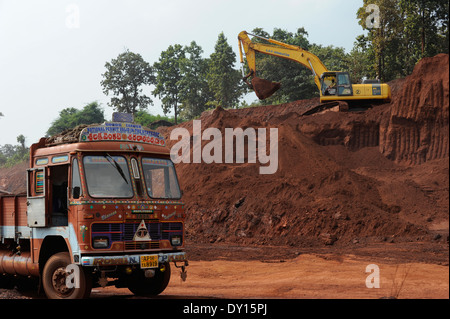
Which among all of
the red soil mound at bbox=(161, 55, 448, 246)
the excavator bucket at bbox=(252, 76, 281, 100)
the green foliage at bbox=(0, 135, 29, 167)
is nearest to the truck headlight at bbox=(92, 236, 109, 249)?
the red soil mound at bbox=(161, 55, 448, 246)

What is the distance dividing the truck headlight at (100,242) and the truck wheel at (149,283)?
2.02 metres

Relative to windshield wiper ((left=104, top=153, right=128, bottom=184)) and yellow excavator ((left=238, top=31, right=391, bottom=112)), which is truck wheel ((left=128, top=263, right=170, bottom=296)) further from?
yellow excavator ((left=238, top=31, right=391, bottom=112))

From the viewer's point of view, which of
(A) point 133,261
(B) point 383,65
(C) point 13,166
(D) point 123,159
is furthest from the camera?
(C) point 13,166

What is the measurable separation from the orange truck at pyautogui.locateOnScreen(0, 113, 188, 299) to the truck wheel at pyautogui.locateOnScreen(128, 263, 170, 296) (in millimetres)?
25

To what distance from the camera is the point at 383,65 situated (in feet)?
133

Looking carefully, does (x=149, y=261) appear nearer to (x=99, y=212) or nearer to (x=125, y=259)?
(x=125, y=259)

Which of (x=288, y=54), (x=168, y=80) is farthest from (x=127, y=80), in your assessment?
(x=288, y=54)

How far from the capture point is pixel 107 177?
11125 mm

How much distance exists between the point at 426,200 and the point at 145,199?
58.8 feet

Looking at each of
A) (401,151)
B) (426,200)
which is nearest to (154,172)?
(426,200)

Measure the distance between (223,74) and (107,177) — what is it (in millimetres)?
46329

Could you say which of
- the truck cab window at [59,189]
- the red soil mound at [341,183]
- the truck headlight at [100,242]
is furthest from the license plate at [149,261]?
the red soil mound at [341,183]

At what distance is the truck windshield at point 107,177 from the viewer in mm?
10875
